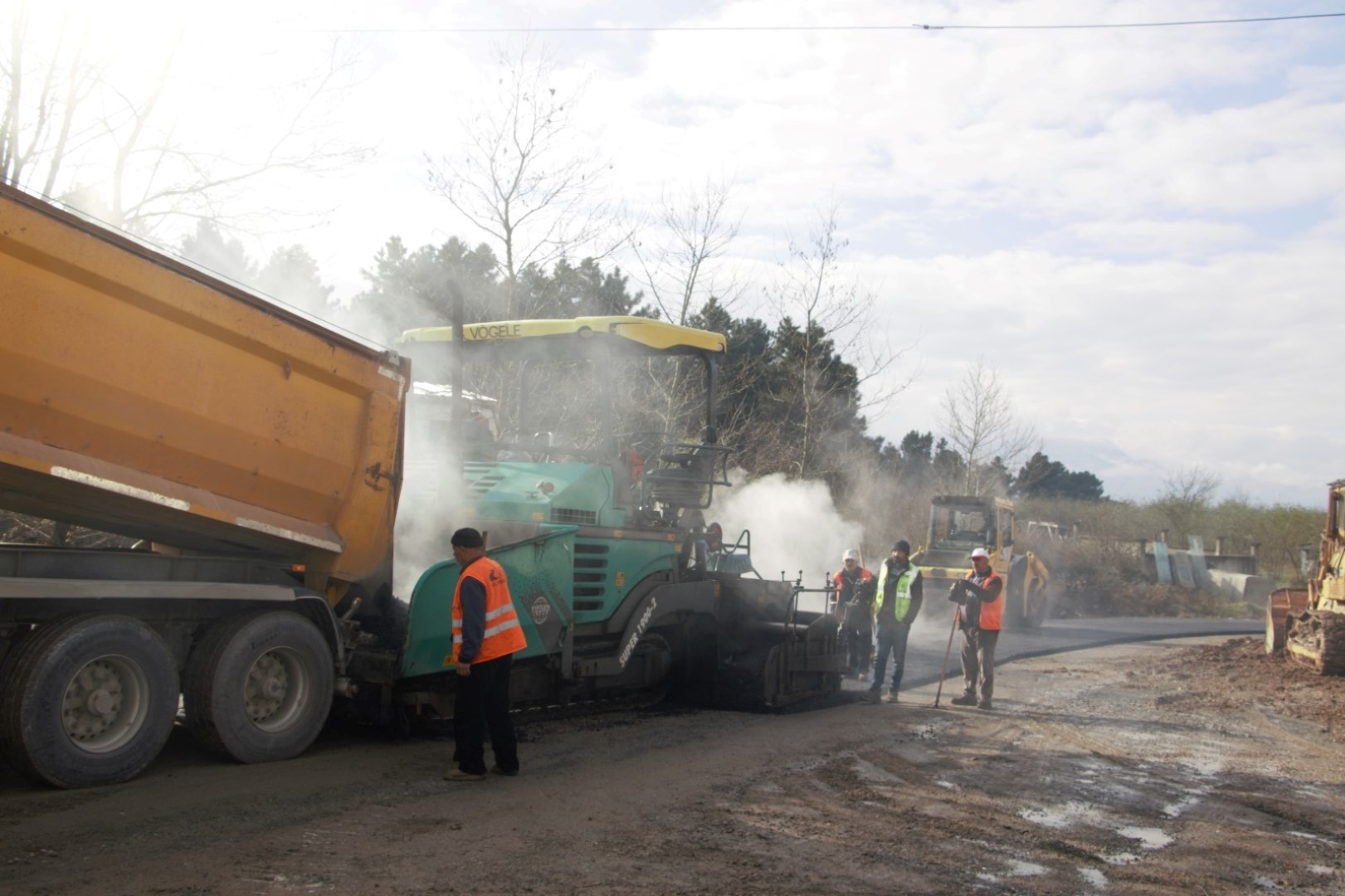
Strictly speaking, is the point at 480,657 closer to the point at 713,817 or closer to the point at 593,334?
the point at 713,817

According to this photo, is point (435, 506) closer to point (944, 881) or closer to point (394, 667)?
point (394, 667)

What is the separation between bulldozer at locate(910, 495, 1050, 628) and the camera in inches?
869

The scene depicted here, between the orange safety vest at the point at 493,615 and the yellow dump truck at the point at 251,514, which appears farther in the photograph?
the orange safety vest at the point at 493,615

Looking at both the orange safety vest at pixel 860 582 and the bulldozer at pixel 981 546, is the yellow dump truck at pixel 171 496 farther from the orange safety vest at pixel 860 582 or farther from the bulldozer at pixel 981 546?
the bulldozer at pixel 981 546

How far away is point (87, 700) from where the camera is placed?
5.98m

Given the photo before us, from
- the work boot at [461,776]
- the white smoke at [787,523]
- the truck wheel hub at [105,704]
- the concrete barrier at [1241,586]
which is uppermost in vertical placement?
the white smoke at [787,523]

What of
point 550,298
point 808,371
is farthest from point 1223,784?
point 808,371

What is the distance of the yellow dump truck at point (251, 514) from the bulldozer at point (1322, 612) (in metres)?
9.55

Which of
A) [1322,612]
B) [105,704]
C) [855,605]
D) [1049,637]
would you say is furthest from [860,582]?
[1049,637]

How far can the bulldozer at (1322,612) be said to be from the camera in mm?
14539

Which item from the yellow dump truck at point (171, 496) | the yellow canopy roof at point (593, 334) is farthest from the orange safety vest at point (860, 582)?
the yellow dump truck at point (171, 496)

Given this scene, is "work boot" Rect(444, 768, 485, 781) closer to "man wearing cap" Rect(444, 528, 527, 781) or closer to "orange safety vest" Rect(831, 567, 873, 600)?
"man wearing cap" Rect(444, 528, 527, 781)

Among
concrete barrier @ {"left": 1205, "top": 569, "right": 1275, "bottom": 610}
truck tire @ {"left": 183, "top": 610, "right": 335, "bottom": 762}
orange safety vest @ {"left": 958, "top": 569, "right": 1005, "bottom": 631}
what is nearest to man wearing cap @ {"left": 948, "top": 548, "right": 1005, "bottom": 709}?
orange safety vest @ {"left": 958, "top": 569, "right": 1005, "bottom": 631}

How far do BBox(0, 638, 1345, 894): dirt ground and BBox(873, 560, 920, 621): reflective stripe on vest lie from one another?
85.0 inches
